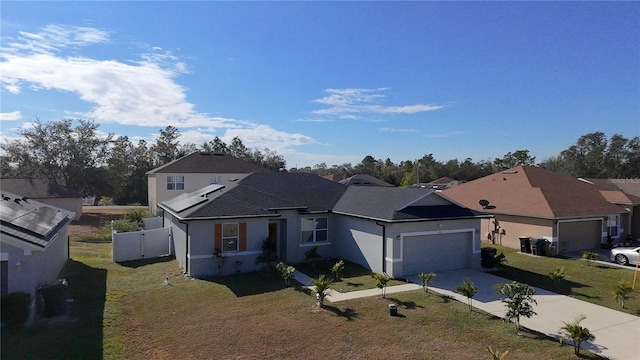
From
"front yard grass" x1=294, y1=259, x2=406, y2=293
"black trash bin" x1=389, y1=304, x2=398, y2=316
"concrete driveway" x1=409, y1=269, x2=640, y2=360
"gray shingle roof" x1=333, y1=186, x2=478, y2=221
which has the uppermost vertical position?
"gray shingle roof" x1=333, y1=186, x2=478, y2=221

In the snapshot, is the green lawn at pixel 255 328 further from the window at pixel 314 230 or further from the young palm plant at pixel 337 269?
the window at pixel 314 230

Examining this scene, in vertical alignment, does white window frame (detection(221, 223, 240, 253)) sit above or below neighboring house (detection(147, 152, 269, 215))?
below

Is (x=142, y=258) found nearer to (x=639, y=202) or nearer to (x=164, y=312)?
(x=164, y=312)

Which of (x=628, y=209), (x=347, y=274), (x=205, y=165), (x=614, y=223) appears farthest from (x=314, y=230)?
(x=205, y=165)

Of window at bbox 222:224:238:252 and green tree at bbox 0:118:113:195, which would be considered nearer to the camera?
window at bbox 222:224:238:252

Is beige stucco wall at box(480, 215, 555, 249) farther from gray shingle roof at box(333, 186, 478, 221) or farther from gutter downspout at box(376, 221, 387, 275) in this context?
gutter downspout at box(376, 221, 387, 275)

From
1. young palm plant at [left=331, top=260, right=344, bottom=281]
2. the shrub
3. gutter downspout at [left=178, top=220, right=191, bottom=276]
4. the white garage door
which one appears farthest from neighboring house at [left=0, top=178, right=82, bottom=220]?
the white garage door

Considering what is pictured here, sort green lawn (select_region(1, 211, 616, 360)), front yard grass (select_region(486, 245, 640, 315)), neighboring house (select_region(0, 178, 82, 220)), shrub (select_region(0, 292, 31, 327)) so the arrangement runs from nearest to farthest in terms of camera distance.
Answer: green lawn (select_region(1, 211, 616, 360))
shrub (select_region(0, 292, 31, 327))
front yard grass (select_region(486, 245, 640, 315))
neighboring house (select_region(0, 178, 82, 220))
